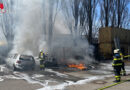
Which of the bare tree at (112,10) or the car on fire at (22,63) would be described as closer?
the car on fire at (22,63)

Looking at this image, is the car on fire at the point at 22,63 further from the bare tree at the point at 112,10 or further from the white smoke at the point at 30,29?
the bare tree at the point at 112,10

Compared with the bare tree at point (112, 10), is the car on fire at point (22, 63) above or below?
below

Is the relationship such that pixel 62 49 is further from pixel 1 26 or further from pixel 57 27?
pixel 1 26

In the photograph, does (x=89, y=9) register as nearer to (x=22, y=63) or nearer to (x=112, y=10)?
(x=112, y=10)

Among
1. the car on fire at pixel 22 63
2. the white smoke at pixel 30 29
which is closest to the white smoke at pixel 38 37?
the white smoke at pixel 30 29

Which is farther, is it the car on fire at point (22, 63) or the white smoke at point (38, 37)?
the white smoke at point (38, 37)

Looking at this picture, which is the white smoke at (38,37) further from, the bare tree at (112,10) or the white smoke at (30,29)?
the bare tree at (112,10)

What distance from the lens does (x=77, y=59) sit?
552 inches

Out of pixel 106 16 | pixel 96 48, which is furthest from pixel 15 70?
pixel 106 16

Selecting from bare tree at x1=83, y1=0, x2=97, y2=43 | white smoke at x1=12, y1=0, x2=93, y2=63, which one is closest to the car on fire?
white smoke at x1=12, y1=0, x2=93, y2=63

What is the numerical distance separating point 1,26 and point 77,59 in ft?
38.1

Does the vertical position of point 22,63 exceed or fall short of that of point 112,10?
it falls short

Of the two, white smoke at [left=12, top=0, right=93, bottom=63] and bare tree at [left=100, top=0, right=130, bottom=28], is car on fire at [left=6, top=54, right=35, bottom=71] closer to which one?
white smoke at [left=12, top=0, right=93, bottom=63]

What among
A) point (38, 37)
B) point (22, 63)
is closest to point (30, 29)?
point (38, 37)
